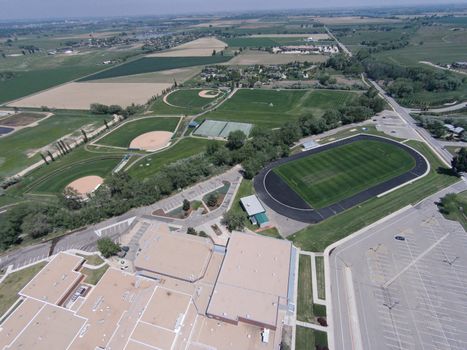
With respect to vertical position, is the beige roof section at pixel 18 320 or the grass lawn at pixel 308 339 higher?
the beige roof section at pixel 18 320

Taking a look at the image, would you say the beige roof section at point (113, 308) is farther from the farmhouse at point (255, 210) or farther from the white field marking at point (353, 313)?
the white field marking at point (353, 313)

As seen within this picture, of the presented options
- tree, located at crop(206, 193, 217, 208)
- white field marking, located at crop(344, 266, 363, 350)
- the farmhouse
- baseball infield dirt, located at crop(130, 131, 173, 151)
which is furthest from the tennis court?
white field marking, located at crop(344, 266, 363, 350)

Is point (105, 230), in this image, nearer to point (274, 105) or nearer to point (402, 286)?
point (402, 286)

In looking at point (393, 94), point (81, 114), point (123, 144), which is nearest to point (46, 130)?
point (81, 114)

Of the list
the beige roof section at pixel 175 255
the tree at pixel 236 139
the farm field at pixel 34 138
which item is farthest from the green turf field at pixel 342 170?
the farm field at pixel 34 138

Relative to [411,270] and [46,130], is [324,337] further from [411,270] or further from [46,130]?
[46,130]

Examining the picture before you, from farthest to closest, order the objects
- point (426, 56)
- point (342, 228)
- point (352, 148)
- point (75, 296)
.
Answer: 1. point (426, 56)
2. point (352, 148)
3. point (342, 228)
4. point (75, 296)
